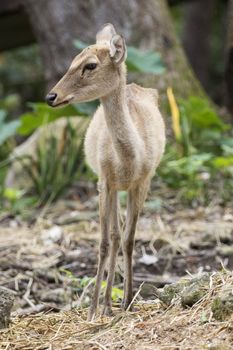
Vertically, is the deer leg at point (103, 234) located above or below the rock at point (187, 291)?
above

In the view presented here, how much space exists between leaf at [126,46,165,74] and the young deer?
308 cm

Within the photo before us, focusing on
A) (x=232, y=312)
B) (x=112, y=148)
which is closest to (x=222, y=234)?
(x=112, y=148)

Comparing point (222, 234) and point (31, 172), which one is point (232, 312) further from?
point (31, 172)

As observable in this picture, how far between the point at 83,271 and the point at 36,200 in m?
2.31

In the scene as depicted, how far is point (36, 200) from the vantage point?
831 centimetres

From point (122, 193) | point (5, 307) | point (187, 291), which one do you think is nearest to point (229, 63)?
point (122, 193)

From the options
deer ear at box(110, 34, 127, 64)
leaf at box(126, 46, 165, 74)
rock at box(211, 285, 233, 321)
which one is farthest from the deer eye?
leaf at box(126, 46, 165, 74)

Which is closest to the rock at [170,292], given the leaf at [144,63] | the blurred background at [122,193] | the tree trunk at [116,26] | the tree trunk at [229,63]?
the blurred background at [122,193]

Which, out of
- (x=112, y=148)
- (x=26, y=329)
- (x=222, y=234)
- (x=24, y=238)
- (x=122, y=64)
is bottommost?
(x=222, y=234)

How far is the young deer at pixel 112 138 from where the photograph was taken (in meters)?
4.36

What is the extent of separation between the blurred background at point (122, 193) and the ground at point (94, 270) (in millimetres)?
17

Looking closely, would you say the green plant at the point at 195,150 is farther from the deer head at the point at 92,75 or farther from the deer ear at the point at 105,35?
the deer head at the point at 92,75

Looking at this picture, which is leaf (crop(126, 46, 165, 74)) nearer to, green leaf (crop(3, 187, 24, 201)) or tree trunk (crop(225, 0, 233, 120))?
tree trunk (crop(225, 0, 233, 120))

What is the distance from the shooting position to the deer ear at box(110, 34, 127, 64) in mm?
4430
